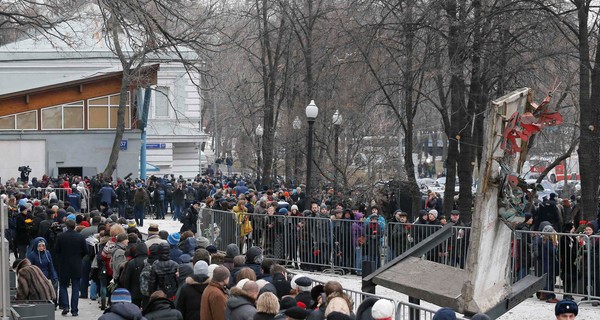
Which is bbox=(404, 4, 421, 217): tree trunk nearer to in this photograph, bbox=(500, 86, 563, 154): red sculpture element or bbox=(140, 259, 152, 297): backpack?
bbox=(140, 259, 152, 297): backpack

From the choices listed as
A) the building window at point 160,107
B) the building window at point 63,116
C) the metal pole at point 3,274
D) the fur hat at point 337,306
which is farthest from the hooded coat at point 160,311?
the building window at point 160,107

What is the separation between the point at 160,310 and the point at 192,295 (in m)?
1.54

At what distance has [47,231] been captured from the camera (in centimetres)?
2200

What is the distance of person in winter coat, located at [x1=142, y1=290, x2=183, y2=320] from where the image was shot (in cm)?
1190

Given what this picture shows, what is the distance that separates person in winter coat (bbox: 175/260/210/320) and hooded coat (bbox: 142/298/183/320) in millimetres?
1359

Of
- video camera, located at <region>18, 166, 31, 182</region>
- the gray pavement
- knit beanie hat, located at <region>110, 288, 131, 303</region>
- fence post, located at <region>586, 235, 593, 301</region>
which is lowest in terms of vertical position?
the gray pavement

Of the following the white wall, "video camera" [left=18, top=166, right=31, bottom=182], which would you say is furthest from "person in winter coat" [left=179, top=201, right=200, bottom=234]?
the white wall

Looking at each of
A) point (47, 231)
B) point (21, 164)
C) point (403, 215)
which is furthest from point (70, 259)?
point (21, 164)

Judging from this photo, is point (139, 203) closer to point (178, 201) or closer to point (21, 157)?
point (178, 201)

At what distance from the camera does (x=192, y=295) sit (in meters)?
13.5

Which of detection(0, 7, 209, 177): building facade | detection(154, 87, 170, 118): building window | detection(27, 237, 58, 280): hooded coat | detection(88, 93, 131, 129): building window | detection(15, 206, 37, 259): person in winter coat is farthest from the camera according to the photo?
detection(154, 87, 170, 118): building window

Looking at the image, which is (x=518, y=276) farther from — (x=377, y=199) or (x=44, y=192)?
(x=44, y=192)

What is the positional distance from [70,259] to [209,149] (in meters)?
86.1

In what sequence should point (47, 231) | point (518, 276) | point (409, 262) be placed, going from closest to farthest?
point (409, 262) < point (518, 276) < point (47, 231)
